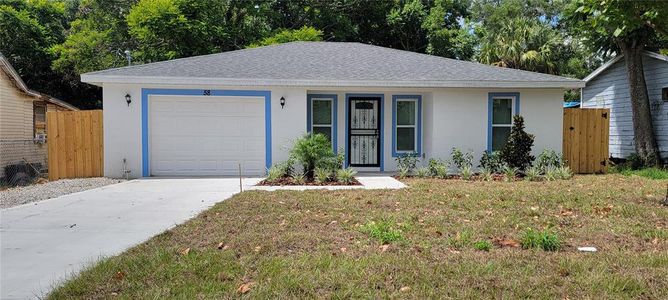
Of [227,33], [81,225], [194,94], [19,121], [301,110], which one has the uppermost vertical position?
[227,33]

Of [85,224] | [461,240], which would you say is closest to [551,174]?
[461,240]

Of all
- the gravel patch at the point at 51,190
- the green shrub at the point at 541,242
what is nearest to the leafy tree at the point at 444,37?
the gravel patch at the point at 51,190

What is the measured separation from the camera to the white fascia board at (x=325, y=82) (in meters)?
11.3

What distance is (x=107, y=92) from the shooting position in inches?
454

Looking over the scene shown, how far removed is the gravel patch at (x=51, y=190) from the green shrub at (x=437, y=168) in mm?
7326

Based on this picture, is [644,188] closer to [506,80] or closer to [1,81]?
[506,80]

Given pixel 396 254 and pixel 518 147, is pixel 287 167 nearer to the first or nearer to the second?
pixel 518 147

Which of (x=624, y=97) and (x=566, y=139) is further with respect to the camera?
(x=624, y=97)

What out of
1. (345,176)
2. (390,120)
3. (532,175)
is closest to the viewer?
(345,176)

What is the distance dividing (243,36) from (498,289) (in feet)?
75.0

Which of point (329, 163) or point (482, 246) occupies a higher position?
point (329, 163)

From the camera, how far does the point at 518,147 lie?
38.5 ft

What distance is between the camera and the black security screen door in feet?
43.4

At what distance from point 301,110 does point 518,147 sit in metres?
5.33
